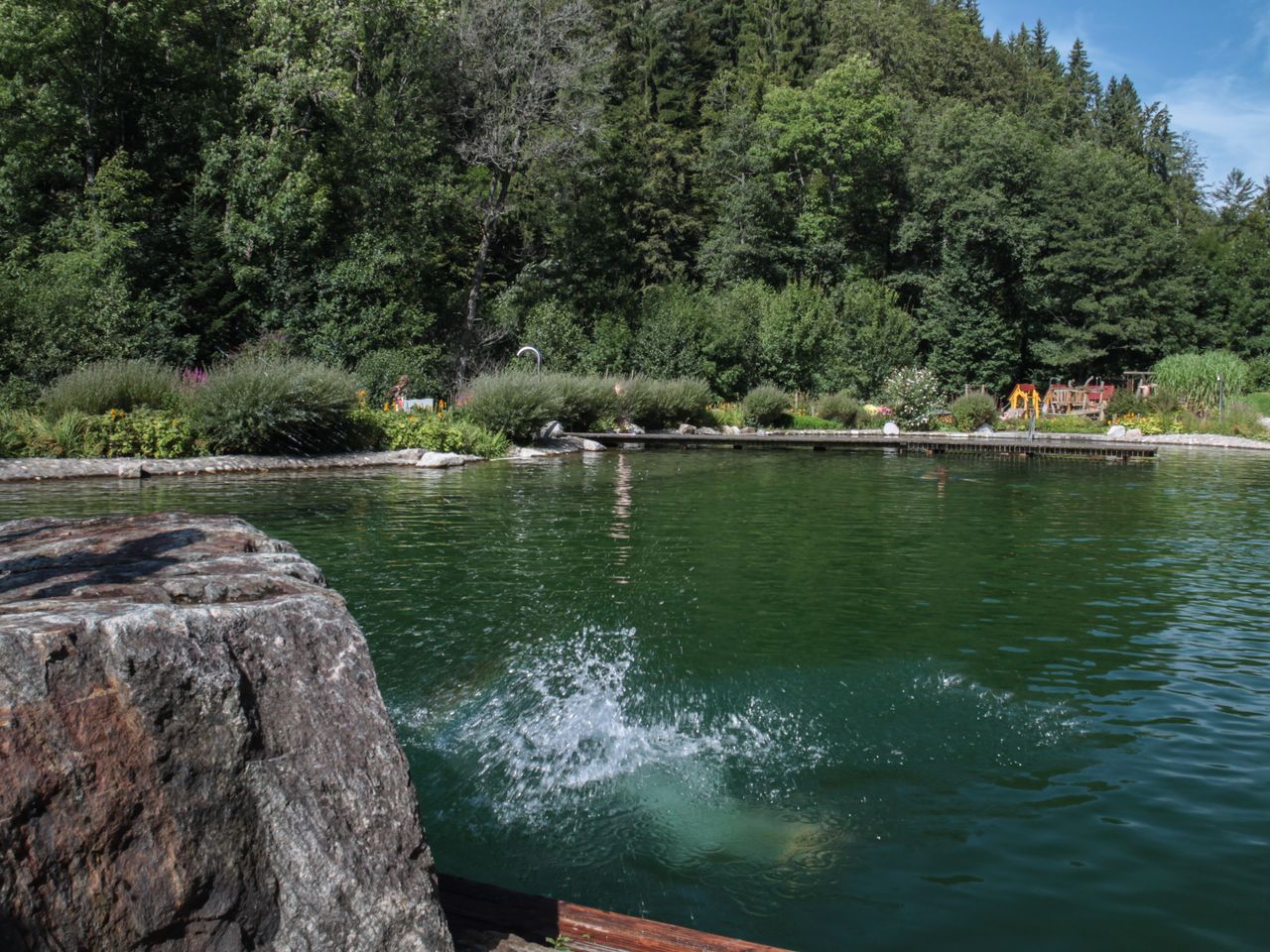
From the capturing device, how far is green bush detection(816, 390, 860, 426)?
3403 centimetres

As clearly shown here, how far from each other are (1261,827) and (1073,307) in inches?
1790

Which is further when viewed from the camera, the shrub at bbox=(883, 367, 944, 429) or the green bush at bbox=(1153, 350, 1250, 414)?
the green bush at bbox=(1153, 350, 1250, 414)

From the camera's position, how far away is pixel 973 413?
1324 inches

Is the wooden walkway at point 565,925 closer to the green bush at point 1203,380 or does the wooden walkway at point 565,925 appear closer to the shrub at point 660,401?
the shrub at point 660,401

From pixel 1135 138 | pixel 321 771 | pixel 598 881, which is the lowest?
pixel 598 881

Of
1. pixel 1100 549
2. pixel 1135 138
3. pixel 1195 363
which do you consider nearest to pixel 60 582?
pixel 1100 549

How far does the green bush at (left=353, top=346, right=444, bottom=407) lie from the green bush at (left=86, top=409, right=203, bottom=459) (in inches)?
253

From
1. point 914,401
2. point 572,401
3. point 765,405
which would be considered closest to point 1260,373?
point 914,401

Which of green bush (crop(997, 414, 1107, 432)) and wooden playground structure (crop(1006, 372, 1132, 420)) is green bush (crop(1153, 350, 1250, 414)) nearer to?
wooden playground structure (crop(1006, 372, 1132, 420))

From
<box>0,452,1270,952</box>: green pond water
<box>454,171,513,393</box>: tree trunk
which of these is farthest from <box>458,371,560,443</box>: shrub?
<box>0,452,1270,952</box>: green pond water

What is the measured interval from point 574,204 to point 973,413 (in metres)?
16.4

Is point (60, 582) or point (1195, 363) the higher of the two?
point (1195, 363)

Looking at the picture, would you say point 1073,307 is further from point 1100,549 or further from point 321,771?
point 321,771

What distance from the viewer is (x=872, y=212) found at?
47656mm
